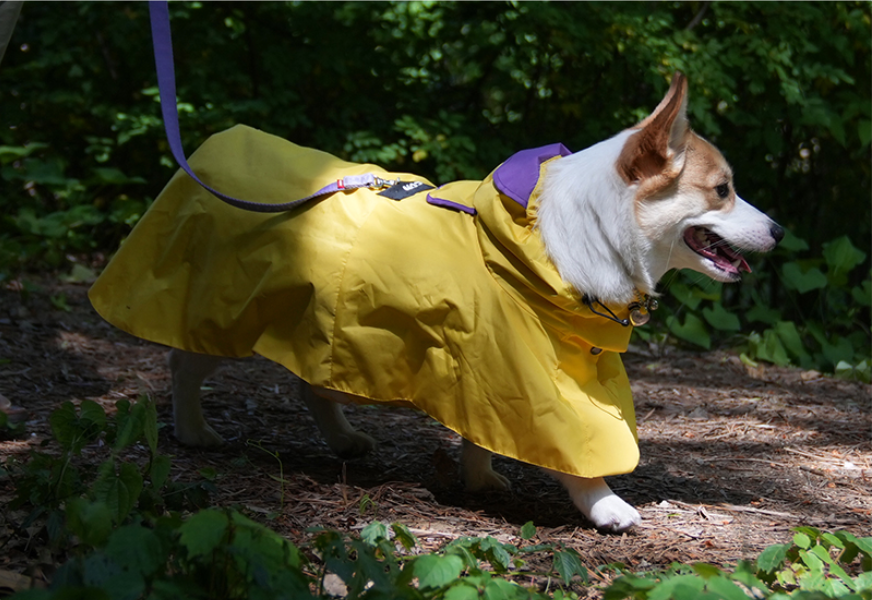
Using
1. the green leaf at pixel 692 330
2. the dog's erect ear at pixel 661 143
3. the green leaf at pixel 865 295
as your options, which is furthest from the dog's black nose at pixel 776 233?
the green leaf at pixel 865 295

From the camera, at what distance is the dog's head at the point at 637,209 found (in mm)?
2527

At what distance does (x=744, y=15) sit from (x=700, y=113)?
1.08 m

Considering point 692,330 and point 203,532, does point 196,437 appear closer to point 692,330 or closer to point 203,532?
point 203,532

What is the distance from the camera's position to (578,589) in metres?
2.11

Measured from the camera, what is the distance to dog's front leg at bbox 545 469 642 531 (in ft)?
8.35

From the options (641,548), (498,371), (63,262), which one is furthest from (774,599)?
(63,262)

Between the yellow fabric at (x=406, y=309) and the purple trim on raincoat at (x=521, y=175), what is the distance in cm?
4

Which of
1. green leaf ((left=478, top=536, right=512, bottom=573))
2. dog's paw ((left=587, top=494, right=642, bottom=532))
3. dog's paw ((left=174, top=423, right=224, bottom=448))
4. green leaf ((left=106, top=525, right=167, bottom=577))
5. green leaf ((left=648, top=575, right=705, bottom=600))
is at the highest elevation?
green leaf ((left=648, top=575, right=705, bottom=600))

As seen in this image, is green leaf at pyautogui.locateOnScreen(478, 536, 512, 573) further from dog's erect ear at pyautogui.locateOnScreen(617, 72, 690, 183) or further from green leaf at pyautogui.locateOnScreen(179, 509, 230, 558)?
dog's erect ear at pyautogui.locateOnScreen(617, 72, 690, 183)

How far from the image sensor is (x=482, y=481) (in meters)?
2.90

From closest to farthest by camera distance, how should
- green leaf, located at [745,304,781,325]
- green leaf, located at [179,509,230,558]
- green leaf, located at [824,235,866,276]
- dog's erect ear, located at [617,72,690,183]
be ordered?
green leaf, located at [179,509,230,558] → dog's erect ear, located at [617,72,690,183] → green leaf, located at [824,235,866,276] → green leaf, located at [745,304,781,325]

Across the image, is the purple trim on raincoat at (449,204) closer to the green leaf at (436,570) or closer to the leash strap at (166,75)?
the leash strap at (166,75)

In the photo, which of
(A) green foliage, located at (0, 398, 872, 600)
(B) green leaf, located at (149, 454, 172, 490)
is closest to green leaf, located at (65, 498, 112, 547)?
(A) green foliage, located at (0, 398, 872, 600)

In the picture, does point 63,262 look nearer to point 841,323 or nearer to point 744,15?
point 744,15
